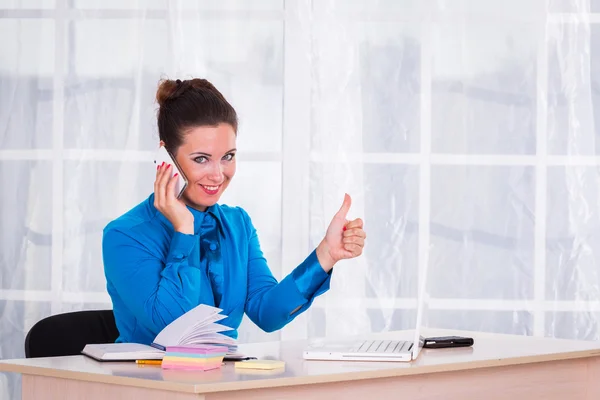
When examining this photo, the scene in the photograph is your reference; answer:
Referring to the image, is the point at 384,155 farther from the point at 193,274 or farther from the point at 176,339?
the point at 176,339

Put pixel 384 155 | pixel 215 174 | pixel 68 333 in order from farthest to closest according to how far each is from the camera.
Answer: pixel 384 155 → pixel 215 174 → pixel 68 333

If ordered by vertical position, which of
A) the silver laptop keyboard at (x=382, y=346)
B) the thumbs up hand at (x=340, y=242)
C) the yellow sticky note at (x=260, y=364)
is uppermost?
the thumbs up hand at (x=340, y=242)

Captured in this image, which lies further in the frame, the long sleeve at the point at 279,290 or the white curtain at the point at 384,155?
the white curtain at the point at 384,155

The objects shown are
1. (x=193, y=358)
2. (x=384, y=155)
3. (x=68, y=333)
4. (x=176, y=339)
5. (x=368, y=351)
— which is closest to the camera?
(x=193, y=358)

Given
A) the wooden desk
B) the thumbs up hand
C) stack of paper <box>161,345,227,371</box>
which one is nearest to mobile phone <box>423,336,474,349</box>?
the wooden desk

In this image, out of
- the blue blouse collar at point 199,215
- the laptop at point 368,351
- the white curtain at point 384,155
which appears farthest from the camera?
the white curtain at point 384,155

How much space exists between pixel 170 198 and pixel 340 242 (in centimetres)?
47

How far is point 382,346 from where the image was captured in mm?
2209

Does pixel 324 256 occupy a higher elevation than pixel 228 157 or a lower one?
lower

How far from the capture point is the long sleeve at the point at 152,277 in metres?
2.30

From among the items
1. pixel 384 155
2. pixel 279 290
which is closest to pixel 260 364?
pixel 279 290

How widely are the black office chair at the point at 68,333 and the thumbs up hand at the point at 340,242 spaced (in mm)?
627

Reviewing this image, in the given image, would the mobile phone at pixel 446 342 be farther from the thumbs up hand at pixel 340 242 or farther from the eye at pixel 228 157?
the eye at pixel 228 157

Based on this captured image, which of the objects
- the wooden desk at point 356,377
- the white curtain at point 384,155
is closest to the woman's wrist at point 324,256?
the wooden desk at point 356,377
